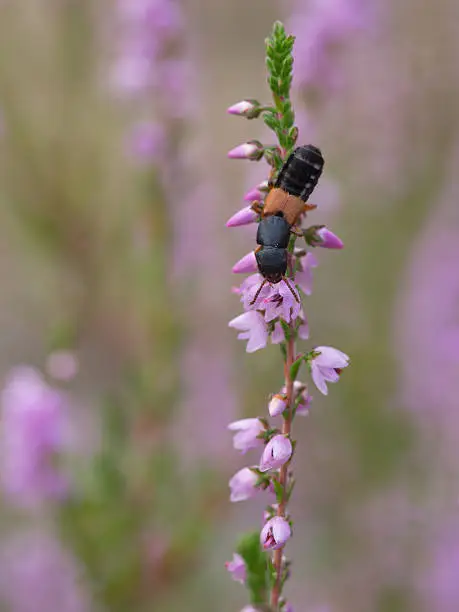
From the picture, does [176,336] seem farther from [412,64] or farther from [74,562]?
[412,64]

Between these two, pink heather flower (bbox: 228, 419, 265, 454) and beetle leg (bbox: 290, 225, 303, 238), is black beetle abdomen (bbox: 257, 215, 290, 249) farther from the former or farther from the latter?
pink heather flower (bbox: 228, 419, 265, 454)

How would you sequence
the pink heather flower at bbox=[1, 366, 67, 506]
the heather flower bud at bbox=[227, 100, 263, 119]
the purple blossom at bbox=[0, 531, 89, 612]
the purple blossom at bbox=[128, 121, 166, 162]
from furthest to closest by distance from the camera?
the purple blossom at bbox=[0, 531, 89, 612] < the purple blossom at bbox=[128, 121, 166, 162] < the pink heather flower at bbox=[1, 366, 67, 506] < the heather flower bud at bbox=[227, 100, 263, 119]

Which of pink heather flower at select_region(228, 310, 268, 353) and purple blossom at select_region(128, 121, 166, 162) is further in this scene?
purple blossom at select_region(128, 121, 166, 162)

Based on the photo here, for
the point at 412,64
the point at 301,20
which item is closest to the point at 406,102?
the point at 412,64

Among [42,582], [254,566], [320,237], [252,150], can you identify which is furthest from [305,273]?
[42,582]

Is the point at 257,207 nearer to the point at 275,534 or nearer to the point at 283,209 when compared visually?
the point at 283,209

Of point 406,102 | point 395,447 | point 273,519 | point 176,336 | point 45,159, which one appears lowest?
point 273,519

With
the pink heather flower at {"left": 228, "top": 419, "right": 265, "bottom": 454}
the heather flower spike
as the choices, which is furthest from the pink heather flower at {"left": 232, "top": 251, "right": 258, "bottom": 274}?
the pink heather flower at {"left": 228, "top": 419, "right": 265, "bottom": 454}
